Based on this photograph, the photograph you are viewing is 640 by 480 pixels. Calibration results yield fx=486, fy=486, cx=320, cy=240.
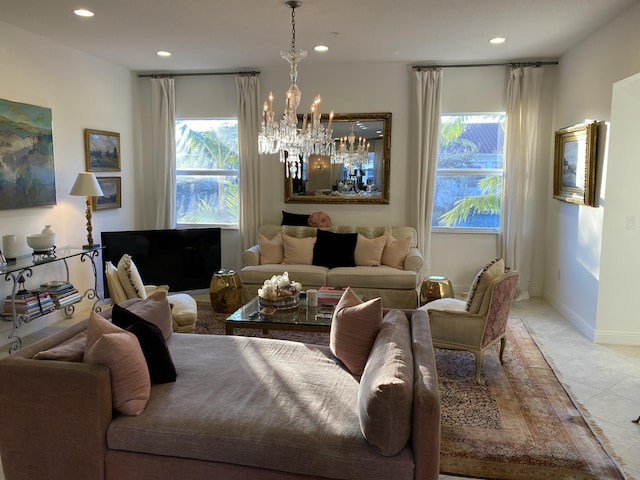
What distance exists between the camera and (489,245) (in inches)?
241

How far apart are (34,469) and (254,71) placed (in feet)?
16.7

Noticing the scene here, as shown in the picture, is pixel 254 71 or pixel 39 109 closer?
pixel 39 109

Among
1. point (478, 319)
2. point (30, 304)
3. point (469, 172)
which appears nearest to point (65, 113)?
point (30, 304)

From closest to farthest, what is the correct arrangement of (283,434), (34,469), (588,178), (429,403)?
(429,403) < (283,434) < (34,469) < (588,178)

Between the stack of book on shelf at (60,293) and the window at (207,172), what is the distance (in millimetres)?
2203

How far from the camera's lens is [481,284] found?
11.7 ft

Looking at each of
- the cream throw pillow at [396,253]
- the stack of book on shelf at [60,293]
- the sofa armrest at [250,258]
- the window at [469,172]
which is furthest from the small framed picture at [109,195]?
the window at [469,172]

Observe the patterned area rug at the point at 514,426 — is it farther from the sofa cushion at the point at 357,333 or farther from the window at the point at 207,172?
the window at the point at 207,172

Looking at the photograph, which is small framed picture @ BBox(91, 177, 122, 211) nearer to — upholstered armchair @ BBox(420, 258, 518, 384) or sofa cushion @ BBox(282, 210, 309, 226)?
sofa cushion @ BBox(282, 210, 309, 226)

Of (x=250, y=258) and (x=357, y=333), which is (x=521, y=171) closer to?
(x=250, y=258)

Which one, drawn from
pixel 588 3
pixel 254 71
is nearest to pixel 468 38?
pixel 588 3

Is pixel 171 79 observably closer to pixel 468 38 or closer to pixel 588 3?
pixel 468 38

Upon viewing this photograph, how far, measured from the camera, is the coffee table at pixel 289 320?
140 inches

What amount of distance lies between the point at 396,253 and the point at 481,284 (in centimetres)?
201
